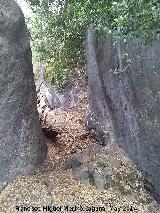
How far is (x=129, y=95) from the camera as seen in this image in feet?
28.6

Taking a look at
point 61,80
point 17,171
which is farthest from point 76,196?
point 61,80

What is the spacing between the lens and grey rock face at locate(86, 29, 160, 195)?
298 inches

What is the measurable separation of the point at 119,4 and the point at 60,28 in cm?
589

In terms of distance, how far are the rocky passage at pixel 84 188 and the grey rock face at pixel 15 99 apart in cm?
35

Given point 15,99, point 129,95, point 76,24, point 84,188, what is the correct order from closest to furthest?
point 84,188 < point 15,99 < point 129,95 < point 76,24

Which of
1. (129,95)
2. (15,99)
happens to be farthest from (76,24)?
(15,99)

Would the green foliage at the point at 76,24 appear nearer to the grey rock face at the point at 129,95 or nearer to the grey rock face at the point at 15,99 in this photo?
the grey rock face at the point at 129,95

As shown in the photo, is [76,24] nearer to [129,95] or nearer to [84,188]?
[129,95]

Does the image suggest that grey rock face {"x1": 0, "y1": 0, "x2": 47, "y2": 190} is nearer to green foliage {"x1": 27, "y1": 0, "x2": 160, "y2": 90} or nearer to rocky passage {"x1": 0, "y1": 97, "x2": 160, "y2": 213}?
rocky passage {"x1": 0, "y1": 97, "x2": 160, "y2": 213}

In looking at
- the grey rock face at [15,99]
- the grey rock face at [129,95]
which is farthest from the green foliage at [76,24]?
the grey rock face at [15,99]

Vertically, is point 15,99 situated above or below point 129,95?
above

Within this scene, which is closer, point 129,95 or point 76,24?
point 129,95

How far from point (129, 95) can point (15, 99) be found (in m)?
2.55

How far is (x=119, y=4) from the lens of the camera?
5867 mm
